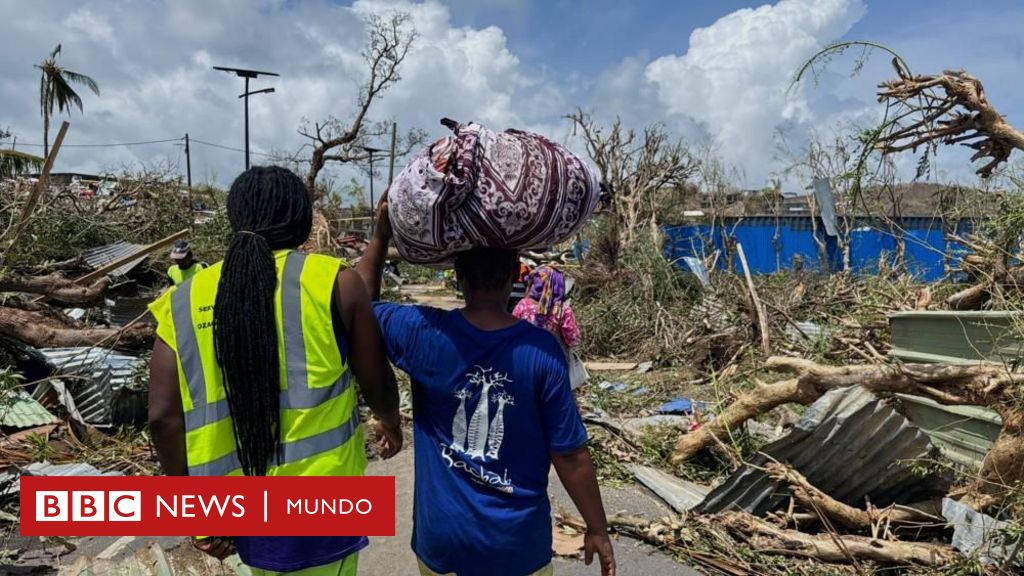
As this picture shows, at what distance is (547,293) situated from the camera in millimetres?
4273

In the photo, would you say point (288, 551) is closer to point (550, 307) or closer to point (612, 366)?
point (550, 307)

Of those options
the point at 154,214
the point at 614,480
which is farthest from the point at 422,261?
the point at 154,214

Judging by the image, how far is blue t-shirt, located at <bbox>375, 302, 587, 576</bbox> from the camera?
5.19 feet

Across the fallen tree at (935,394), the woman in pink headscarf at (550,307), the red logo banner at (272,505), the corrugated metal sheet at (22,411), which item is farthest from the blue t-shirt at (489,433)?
the corrugated metal sheet at (22,411)

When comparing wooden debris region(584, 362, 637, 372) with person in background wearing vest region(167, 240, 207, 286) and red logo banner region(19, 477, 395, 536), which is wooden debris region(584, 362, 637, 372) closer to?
person in background wearing vest region(167, 240, 207, 286)

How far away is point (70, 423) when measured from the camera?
503 cm

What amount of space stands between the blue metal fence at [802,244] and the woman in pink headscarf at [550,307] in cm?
464

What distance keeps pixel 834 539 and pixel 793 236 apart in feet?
Result: 48.8

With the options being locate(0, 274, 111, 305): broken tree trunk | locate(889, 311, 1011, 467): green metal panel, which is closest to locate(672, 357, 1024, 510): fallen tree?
locate(889, 311, 1011, 467): green metal panel

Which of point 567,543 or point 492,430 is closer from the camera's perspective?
point 492,430

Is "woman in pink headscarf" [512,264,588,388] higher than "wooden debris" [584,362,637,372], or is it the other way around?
"woman in pink headscarf" [512,264,588,388]

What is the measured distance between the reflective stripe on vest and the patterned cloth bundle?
0.32m

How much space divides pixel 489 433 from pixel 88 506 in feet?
5.99

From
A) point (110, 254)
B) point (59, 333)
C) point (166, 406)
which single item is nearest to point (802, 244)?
point (110, 254)
